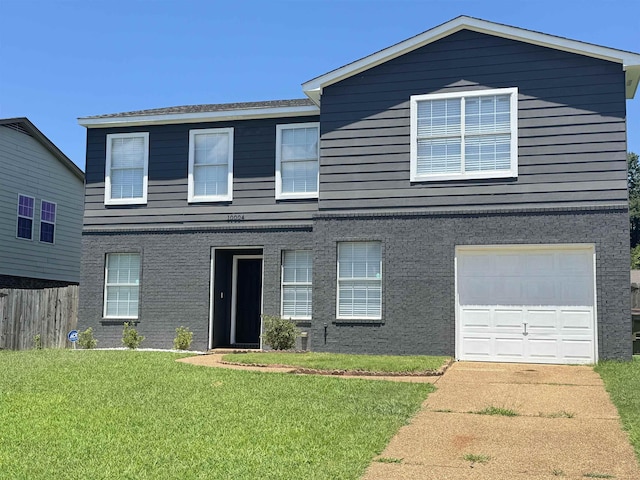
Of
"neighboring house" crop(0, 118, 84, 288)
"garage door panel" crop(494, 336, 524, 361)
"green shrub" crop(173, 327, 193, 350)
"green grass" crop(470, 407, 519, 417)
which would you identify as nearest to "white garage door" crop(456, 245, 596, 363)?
"garage door panel" crop(494, 336, 524, 361)

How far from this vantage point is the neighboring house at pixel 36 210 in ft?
78.2

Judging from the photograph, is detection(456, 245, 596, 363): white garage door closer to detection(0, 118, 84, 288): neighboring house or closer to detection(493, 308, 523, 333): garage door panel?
detection(493, 308, 523, 333): garage door panel

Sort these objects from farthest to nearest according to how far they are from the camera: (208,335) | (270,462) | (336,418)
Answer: (208,335) → (336,418) → (270,462)

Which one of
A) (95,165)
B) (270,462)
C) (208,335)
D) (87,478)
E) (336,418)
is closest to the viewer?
(87,478)

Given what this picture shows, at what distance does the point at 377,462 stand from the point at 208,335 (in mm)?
11708

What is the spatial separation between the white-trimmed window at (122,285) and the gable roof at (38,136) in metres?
7.79

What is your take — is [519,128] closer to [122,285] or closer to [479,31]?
[479,31]

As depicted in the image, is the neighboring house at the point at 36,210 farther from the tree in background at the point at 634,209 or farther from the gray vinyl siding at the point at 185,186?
the tree in background at the point at 634,209

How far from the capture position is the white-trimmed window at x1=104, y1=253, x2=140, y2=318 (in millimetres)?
18734

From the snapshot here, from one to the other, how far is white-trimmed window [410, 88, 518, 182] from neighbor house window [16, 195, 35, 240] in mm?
14982

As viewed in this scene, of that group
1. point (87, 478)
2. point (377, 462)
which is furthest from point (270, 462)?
point (87, 478)

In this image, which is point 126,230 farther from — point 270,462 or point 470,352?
point 270,462

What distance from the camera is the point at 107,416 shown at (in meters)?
8.55

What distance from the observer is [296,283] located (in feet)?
57.6
